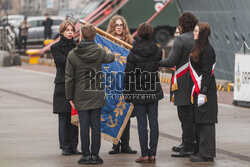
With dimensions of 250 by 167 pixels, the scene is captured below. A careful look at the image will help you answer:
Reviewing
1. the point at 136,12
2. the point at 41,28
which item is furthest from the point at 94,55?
the point at 41,28

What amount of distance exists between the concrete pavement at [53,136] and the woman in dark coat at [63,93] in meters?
0.24

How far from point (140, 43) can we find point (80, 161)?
1.64m

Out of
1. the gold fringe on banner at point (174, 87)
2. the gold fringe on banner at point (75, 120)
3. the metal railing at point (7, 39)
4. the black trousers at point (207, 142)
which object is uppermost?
the metal railing at point (7, 39)

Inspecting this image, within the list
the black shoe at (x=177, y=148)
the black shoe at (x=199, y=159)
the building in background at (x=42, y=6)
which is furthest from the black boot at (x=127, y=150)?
the building in background at (x=42, y=6)

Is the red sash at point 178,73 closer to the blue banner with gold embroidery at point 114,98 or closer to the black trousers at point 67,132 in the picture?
the blue banner with gold embroidery at point 114,98

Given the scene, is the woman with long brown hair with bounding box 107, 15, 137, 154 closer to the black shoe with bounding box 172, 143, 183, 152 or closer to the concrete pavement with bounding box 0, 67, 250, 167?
the concrete pavement with bounding box 0, 67, 250, 167

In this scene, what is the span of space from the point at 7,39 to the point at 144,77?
21502mm

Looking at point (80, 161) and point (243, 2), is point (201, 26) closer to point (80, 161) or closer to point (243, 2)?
point (80, 161)

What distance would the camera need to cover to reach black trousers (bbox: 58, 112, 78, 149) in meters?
9.91

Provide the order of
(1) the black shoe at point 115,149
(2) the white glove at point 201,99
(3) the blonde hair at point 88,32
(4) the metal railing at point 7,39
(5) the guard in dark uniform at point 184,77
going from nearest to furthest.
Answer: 1. (3) the blonde hair at point 88,32
2. (2) the white glove at point 201,99
3. (5) the guard in dark uniform at point 184,77
4. (1) the black shoe at point 115,149
5. (4) the metal railing at point 7,39

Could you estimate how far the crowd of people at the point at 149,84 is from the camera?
9117 millimetres

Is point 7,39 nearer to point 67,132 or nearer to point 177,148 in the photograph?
point 67,132

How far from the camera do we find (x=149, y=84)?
30.2ft

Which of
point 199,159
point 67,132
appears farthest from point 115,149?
point 199,159
